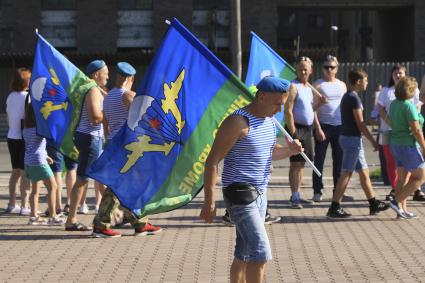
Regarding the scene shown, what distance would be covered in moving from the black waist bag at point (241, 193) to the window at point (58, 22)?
36.8 m

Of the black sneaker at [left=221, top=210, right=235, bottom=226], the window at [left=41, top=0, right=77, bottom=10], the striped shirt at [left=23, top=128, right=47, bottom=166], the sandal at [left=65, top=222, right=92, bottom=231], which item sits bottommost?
the black sneaker at [left=221, top=210, right=235, bottom=226]

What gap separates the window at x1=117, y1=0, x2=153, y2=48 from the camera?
Result: 43.7 metres

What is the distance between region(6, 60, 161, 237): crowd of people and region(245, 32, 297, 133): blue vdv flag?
1.88 meters

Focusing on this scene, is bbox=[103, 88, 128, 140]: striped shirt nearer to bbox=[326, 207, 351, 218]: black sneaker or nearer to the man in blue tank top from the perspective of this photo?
bbox=[326, 207, 351, 218]: black sneaker

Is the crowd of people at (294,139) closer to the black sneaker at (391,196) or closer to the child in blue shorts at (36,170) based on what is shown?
the child in blue shorts at (36,170)

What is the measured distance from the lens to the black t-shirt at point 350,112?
1252 centimetres

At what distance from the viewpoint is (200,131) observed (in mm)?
9820

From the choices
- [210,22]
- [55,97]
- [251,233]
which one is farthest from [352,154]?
[210,22]

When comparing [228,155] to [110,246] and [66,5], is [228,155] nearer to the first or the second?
[110,246]

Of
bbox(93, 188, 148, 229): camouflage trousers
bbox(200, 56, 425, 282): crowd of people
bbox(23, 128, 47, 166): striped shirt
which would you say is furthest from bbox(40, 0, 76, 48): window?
bbox(93, 188, 148, 229): camouflage trousers

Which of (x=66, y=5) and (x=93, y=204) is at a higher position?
(x=66, y=5)

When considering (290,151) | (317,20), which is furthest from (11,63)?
(317,20)

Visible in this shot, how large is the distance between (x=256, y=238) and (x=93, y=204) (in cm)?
732

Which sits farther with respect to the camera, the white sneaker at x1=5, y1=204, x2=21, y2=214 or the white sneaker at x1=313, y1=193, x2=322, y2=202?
the white sneaker at x1=313, y1=193, x2=322, y2=202
